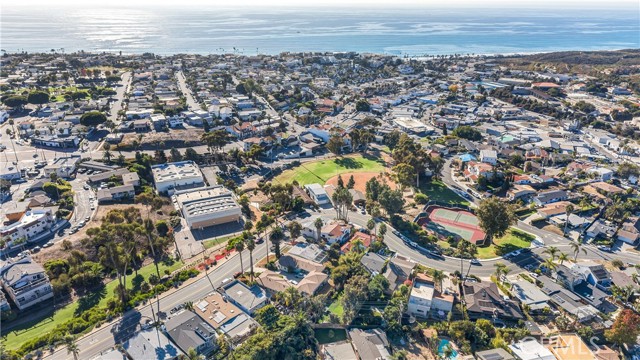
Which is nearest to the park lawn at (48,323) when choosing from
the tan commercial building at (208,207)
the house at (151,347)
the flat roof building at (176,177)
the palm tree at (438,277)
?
the house at (151,347)

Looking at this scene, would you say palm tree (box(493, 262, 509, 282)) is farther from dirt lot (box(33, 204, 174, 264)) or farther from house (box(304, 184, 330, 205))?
dirt lot (box(33, 204, 174, 264))

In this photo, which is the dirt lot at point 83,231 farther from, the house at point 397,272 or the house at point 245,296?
the house at point 397,272

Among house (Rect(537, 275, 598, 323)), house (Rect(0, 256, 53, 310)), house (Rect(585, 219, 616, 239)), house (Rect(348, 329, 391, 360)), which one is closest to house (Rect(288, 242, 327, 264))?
house (Rect(348, 329, 391, 360))

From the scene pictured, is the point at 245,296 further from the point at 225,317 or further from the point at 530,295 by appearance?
the point at 530,295

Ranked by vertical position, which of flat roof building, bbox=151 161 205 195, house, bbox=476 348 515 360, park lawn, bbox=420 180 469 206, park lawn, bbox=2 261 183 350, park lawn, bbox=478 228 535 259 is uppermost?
flat roof building, bbox=151 161 205 195

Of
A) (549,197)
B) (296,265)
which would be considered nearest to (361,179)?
(296,265)

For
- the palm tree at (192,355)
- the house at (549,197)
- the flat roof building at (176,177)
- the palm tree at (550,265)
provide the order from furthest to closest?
1. the flat roof building at (176,177)
2. the house at (549,197)
3. the palm tree at (550,265)
4. the palm tree at (192,355)
